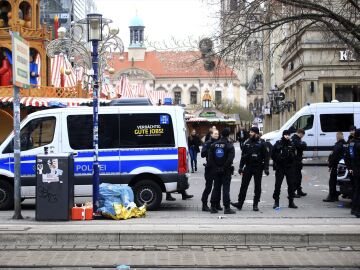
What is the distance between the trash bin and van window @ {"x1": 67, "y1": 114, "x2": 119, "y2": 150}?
210 centimetres

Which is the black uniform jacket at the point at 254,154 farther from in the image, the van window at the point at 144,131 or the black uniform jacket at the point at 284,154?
the van window at the point at 144,131

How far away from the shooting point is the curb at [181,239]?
32.6 ft

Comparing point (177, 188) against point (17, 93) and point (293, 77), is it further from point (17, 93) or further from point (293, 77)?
point (293, 77)

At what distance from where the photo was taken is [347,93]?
39062 mm

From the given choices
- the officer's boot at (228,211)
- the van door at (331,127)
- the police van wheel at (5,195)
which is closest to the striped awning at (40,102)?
the van door at (331,127)

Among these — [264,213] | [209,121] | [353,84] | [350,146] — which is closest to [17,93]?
A: [264,213]

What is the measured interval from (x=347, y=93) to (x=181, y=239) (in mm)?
31309

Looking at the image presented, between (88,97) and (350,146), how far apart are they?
1839 cm

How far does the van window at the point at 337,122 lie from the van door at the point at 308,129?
448 mm

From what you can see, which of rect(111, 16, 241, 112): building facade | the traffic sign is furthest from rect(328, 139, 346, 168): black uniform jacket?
rect(111, 16, 241, 112): building facade

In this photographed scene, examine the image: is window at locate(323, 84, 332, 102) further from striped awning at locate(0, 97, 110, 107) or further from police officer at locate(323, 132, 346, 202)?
police officer at locate(323, 132, 346, 202)

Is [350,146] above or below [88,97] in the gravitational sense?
below

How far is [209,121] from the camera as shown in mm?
70562

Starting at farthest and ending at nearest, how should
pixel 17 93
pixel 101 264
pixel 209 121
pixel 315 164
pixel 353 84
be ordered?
pixel 209 121 < pixel 353 84 < pixel 315 164 < pixel 17 93 < pixel 101 264
